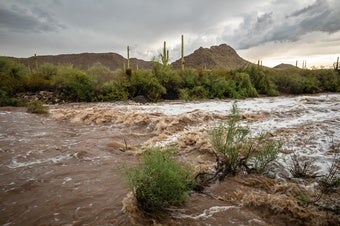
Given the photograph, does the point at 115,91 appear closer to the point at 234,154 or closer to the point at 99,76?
the point at 99,76

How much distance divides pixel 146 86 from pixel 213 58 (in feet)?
181

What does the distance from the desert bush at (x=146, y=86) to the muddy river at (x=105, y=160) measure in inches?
246

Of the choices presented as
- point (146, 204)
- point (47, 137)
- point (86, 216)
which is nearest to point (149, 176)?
point (146, 204)

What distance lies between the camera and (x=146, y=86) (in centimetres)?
1741

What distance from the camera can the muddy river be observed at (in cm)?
348

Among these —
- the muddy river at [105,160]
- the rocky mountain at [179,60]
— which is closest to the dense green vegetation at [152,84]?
the muddy river at [105,160]

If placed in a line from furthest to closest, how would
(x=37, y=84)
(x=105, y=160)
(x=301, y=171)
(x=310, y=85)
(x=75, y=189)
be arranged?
(x=310, y=85) → (x=37, y=84) → (x=105, y=160) → (x=301, y=171) → (x=75, y=189)

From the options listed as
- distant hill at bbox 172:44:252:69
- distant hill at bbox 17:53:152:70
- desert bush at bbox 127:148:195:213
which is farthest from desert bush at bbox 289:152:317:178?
distant hill at bbox 17:53:152:70

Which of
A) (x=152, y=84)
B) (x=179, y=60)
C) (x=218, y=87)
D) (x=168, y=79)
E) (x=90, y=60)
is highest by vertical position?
(x=90, y=60)

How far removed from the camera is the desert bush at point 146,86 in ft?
56.6

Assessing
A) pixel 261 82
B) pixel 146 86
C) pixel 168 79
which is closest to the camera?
pixel 146 86

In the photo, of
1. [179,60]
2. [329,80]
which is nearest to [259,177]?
[329,80]

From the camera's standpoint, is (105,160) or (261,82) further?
(261,82)

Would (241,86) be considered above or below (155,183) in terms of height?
above
